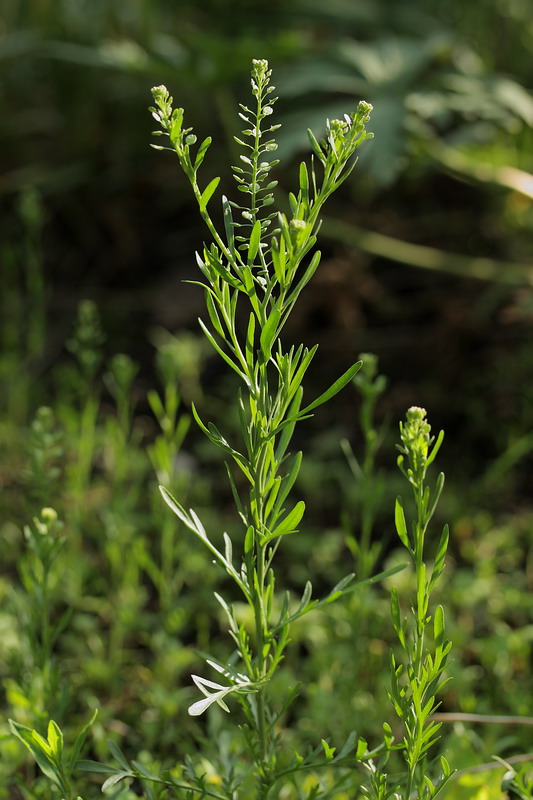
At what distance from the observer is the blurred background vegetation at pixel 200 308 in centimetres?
173

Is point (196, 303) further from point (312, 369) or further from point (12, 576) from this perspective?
point (12, 576)

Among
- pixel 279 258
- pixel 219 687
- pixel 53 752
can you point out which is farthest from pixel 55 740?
pixel 279 258

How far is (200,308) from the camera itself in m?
3.14

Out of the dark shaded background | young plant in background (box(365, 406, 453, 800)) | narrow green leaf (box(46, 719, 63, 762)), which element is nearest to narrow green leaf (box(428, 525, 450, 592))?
young plant in background (box(365, 406, 453, 800))

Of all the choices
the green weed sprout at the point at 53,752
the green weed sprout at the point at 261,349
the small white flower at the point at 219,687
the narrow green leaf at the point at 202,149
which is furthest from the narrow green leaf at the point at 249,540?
the narrow green leaf at the point at 202,149

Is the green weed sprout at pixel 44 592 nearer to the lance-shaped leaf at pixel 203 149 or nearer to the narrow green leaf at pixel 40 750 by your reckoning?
the narrow green leaf at pixel 40 750

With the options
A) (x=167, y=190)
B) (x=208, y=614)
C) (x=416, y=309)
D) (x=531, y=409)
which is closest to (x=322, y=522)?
(x=208, y=614)

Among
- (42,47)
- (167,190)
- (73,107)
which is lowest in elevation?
(167,190)

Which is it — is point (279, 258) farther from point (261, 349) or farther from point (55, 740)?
point (55, 740)

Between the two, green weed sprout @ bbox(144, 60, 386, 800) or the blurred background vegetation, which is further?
the blurred background vegetation

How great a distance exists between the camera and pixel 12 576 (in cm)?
205

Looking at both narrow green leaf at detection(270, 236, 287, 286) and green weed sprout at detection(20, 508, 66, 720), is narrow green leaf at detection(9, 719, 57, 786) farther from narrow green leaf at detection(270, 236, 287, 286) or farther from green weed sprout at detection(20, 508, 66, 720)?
narrow green leaf at detection(270, 236, 287, 286)

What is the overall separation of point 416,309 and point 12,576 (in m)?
1.64

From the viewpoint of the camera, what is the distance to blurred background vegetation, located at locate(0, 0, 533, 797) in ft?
5.68
